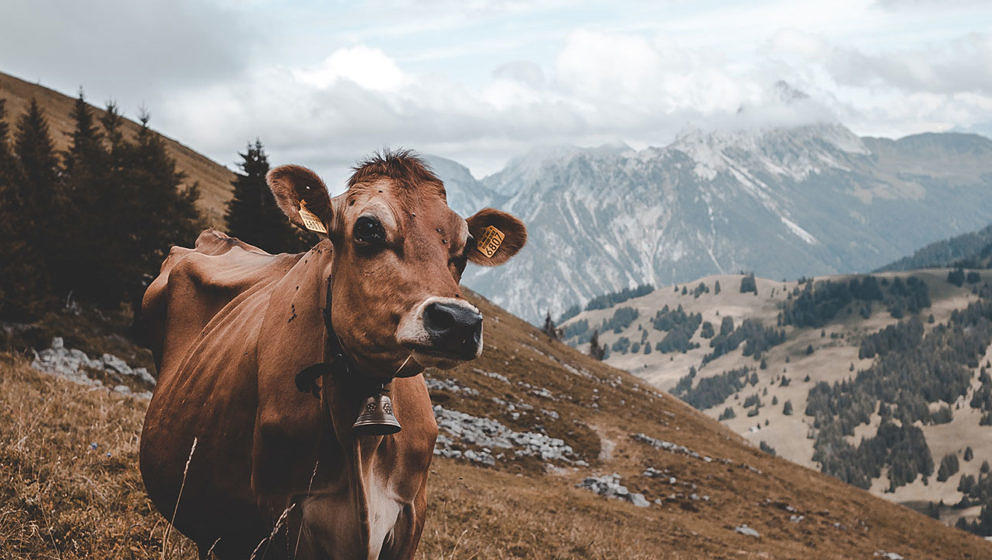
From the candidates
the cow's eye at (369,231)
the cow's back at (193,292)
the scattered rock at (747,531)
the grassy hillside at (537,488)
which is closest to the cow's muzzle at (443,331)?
the cow's eye at (369,231)

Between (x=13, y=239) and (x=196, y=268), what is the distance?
20.3m

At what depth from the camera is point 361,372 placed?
3.99 m

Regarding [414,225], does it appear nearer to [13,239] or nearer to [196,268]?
[196,268]

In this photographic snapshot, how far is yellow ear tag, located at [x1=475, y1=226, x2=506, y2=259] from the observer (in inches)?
190

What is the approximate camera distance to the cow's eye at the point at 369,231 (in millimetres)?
3914

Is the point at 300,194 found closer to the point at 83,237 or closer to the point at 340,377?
the point at 340,377

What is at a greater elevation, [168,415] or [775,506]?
[168,415]

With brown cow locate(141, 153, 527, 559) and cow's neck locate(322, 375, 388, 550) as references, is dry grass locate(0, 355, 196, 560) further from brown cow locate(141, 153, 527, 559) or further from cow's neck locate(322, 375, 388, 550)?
cow's neck locate(322, 375, 388, 550)

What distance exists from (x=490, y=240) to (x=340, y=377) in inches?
63.1

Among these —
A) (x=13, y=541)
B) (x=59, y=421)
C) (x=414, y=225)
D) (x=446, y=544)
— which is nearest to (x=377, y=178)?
(x=414, y=225)

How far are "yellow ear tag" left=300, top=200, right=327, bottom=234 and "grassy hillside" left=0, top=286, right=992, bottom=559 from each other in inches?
136

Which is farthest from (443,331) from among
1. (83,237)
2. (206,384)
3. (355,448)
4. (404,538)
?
(83,237)

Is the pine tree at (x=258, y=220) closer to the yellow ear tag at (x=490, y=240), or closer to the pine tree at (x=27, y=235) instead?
the pine tree at (x=27, y=235)

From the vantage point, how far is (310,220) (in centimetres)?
447
